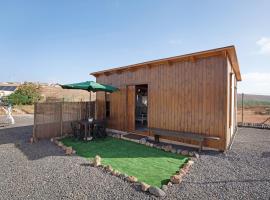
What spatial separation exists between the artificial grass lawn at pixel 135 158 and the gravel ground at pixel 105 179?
484 millimetres

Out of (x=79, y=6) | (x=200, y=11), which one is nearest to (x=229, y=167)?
(x=200, y=11)

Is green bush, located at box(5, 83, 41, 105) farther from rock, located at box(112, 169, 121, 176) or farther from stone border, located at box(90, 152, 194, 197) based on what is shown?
rock, located at box(112, 169, 121, 176)

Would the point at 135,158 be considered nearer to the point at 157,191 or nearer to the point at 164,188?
the point at 164,188

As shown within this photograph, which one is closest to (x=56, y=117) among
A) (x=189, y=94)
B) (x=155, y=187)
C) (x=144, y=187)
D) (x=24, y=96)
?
(x=189, y=94)

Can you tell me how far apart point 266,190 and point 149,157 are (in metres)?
3.06

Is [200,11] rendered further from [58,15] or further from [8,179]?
[8,179]

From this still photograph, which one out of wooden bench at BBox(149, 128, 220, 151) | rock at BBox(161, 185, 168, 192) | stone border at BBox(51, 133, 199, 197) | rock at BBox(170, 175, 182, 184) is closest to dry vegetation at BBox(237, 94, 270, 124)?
wooden bench at BBox(149, 128, 220, 151)

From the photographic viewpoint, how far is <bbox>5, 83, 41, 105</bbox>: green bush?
23.9m

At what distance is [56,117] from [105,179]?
5458 millimetres

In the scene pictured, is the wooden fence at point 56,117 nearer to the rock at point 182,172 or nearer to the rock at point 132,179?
the rock at point 132,179

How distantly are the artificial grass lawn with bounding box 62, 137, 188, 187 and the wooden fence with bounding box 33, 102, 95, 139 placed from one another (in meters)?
0.97

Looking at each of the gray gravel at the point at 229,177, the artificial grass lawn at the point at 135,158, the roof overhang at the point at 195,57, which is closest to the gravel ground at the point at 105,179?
the gray gravel at the point at 229,177

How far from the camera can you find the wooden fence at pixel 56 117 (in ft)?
26.6

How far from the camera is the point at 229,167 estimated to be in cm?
503
